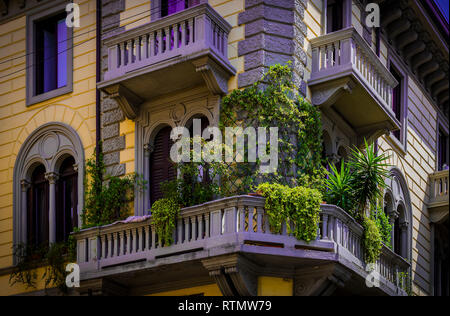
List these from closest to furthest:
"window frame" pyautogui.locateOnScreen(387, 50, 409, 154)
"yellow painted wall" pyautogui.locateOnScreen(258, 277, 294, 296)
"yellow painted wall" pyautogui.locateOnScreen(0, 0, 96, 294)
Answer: "yellow painted wall" pyautogui.locateOnScreen(258, 277, 294, 296), "yellow painted wall" pyautogui.locateOnScreen(0, 0, 96, 294), "window frame" pyautogui.locateOnScreen(387, 50, 409, 154)

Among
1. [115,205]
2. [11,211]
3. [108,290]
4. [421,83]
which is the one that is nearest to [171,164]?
[115,205]

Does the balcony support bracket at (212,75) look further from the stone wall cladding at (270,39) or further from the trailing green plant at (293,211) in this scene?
the trailing green plant at (293,211)

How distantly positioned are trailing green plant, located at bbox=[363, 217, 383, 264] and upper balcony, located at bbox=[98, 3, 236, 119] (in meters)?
4.46

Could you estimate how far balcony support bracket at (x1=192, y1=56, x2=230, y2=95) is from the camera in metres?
24.2

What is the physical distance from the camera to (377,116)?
2694 centimetres

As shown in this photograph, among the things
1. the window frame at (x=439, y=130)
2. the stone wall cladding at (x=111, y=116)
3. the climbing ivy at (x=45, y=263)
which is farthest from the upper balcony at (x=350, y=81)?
the window frame at (x=439, y=130)

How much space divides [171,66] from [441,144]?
13865 mm

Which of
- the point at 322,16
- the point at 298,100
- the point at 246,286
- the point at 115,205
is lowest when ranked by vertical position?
the point at 246,286

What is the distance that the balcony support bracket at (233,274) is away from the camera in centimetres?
2225

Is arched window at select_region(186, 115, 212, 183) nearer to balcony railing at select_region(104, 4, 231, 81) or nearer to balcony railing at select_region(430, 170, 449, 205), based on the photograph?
balcony railing at select_region(104, 4, 231, 81)

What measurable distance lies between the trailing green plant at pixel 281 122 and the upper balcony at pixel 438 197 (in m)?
8.55

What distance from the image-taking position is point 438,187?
32.7 m

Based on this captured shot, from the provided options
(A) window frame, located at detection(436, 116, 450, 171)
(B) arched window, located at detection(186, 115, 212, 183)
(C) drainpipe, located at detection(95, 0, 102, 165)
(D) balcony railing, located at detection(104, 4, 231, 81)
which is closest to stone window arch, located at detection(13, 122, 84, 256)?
(C) drainpipe, located at detection(95, 0, 102, 165)

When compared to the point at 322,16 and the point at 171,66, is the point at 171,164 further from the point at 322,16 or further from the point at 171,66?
the point at 322,16
